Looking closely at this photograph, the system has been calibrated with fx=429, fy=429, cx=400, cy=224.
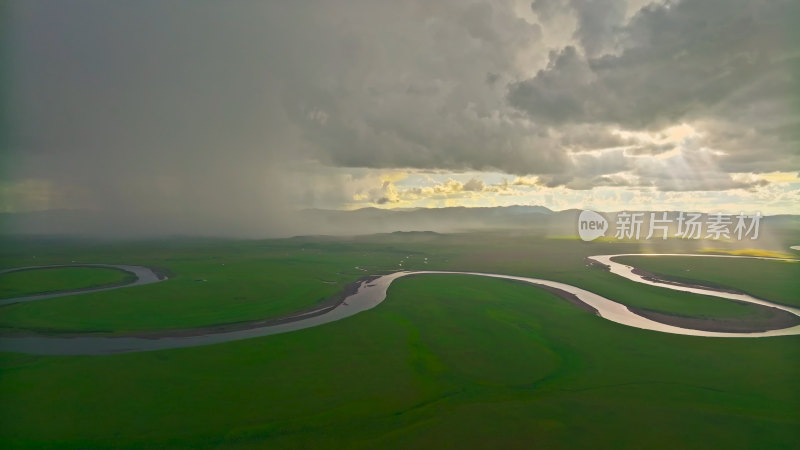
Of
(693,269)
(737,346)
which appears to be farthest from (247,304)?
(693,269)

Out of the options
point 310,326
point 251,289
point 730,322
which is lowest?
point 310,326

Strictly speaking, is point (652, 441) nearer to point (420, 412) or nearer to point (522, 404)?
point (522, 404)

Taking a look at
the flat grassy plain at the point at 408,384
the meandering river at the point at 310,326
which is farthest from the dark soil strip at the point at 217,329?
the flat grassy plain at the point at 408,384

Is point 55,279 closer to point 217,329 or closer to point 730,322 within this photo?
point 217,329

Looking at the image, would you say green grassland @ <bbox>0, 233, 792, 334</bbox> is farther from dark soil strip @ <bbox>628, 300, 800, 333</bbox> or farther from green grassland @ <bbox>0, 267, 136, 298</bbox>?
green grassland @ <bbox>0, 267, 136, 298</bbox>

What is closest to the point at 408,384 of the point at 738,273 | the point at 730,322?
the point at 730,322

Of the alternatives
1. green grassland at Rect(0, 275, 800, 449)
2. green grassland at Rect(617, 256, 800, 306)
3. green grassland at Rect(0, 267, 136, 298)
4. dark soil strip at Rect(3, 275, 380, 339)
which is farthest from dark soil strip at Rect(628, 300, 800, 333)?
green grassland at Rect(0, 267, 136, 298)

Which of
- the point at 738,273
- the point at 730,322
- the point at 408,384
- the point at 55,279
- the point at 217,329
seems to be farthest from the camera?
the point at 738,273
